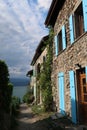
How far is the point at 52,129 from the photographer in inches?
334

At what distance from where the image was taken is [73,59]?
9320mm

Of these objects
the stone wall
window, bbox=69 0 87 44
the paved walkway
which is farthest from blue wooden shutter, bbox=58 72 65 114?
window, bbox=69 0 87 44

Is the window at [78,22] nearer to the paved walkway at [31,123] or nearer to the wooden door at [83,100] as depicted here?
the wooden door at [83,100]

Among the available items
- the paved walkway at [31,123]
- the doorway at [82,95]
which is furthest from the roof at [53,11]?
the paved walkway at [31,123]

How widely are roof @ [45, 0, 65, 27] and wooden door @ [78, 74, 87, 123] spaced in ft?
15.3

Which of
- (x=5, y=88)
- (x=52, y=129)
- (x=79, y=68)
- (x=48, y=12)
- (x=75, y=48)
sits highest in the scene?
(x=48, y=12)

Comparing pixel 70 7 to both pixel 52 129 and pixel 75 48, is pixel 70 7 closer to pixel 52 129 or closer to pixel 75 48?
pixel 75 48

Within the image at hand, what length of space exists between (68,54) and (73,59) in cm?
78

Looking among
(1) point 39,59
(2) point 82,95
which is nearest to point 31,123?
(2) point 82,95

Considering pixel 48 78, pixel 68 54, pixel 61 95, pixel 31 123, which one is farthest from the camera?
pixel 48 78

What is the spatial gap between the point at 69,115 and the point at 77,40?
10.9 feet

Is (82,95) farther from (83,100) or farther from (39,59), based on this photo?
(39,59)

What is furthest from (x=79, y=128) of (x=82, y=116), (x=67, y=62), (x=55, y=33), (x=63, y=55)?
(x=55, y=33)

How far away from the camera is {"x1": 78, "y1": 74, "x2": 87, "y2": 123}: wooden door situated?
8492mm
